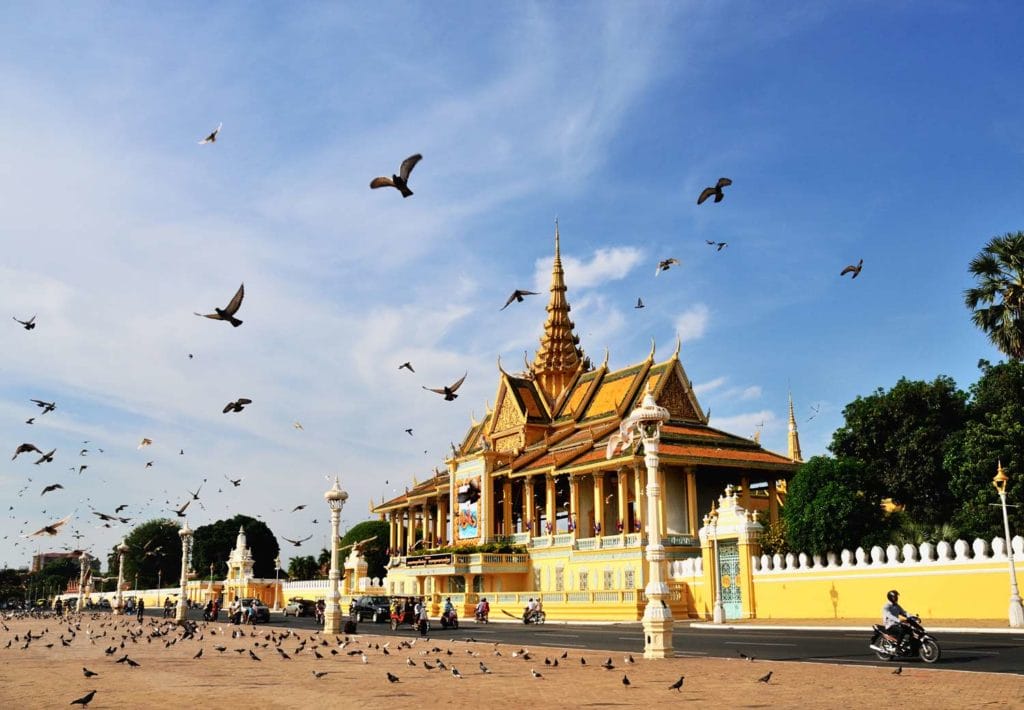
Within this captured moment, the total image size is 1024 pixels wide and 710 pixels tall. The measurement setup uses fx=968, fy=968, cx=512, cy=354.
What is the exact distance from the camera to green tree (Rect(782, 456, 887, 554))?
3594 cm

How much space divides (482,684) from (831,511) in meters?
25.9

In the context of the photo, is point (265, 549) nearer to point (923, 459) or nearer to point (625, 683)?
point (923, 459)

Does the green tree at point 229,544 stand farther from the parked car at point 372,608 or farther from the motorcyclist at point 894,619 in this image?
the motorcyclist at point 894,619

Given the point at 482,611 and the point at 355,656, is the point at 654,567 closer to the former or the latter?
the point at 355,656

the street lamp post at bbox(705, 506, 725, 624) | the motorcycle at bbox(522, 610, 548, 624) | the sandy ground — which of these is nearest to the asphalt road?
the sandy ground

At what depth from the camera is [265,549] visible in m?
102

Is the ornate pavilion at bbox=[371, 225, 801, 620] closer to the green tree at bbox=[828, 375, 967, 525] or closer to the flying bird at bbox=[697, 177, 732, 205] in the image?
the green tree at bbox=[828, 375, 967, 525]

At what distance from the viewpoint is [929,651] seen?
15.2 meters

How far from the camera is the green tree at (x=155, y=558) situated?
4348 inches

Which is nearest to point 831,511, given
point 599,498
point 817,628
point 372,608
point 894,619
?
point 817,628

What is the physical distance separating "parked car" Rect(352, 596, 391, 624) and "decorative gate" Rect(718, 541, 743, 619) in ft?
49.0

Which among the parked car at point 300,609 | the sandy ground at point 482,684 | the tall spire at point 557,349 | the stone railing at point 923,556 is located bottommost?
the parked car at point 300,609

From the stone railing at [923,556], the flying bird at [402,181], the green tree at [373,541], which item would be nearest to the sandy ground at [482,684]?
the flying bird at [402,181]

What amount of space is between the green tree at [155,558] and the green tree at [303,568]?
2488cm
